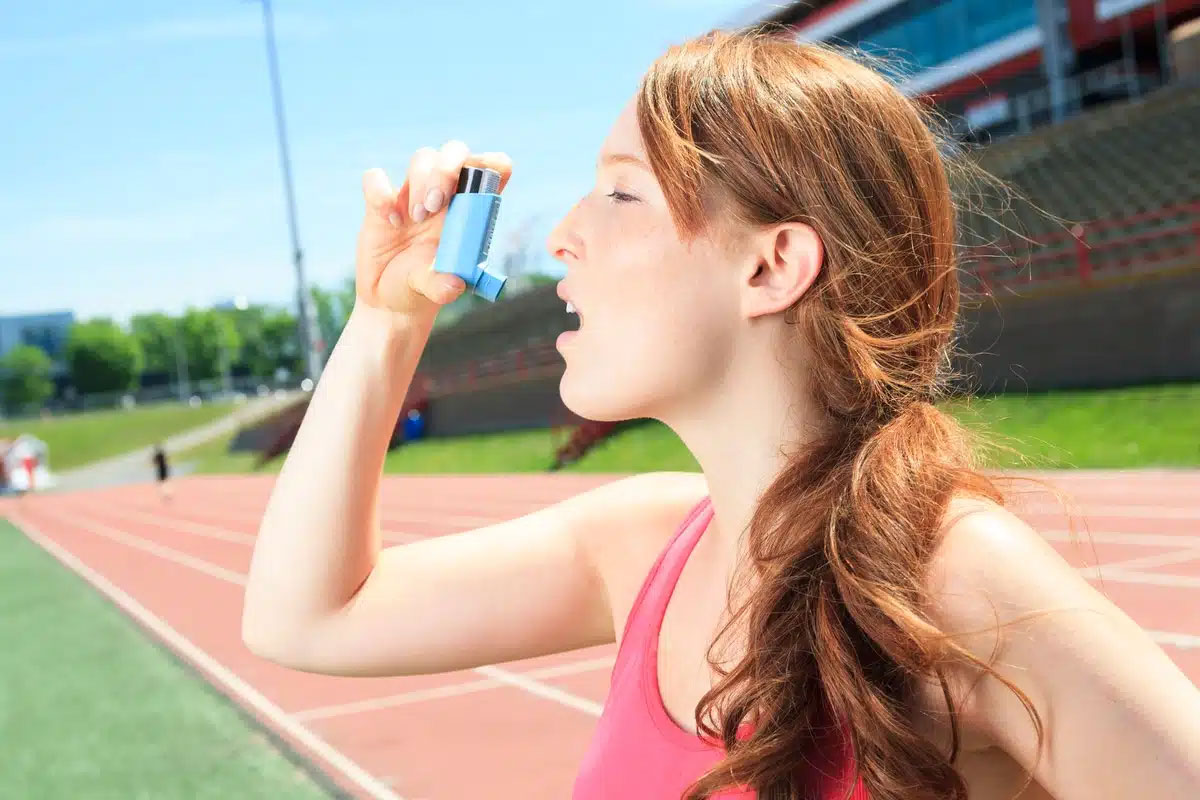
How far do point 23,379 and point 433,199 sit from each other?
128649 mm

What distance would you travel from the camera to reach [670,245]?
1519mm

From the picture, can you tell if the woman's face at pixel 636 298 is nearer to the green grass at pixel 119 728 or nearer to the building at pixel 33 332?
the green grass at pixel 119 728

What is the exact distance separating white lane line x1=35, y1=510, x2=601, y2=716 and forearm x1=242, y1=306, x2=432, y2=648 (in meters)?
2.56

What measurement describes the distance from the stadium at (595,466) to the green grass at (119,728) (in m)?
0.03

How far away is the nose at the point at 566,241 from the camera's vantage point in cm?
159

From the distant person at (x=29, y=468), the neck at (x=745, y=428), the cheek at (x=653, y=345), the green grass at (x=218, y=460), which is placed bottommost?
the green grass at (x=218, y=460)

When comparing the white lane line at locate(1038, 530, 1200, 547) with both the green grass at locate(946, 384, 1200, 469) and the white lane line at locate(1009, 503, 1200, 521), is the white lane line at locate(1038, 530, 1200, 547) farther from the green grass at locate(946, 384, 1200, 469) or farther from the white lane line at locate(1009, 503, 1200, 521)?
the green grass at locate(946, 384, 1200, 469)

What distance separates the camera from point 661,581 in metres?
1.69

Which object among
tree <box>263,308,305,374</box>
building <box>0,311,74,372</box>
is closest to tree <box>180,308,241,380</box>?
tree <box>263,308,305,374</box>

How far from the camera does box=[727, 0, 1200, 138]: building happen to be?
1160 inches

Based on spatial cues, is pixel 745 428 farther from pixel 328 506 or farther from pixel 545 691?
pixel 545 691

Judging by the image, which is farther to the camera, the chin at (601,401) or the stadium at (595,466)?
the stadium at (595,466)

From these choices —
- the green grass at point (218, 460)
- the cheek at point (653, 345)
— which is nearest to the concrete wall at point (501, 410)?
the green grass at point (218, 460)

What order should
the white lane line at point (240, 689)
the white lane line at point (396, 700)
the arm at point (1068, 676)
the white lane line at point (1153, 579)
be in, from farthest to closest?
the white lane line at point (1153, 579) → the white lane line at point (396, 700) → the white lane line at point (240, 689) → the arm at point (1068, 676)
